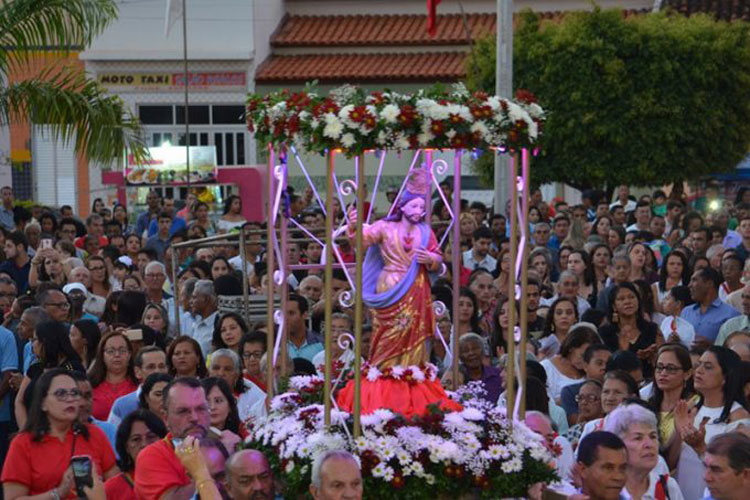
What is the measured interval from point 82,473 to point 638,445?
9.53ft

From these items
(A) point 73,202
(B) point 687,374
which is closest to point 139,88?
(A) point 73,202

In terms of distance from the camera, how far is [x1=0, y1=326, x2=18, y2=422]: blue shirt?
483 inches

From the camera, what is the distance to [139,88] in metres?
38.6

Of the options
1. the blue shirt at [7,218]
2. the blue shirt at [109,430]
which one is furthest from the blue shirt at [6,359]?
the blue shirt at [7,218]

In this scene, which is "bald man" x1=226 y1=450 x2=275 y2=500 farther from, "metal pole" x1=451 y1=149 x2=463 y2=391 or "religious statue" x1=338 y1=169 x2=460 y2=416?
"metal pole" x1=451 y1=149 x2=463 y2=391

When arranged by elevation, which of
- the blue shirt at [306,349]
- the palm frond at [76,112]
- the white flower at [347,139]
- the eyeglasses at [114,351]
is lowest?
the blue shirt at [306,349]

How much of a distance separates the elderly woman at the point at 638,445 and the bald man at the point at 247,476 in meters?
1.90

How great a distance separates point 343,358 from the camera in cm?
1045

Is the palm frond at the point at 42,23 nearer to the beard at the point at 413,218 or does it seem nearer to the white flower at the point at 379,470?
the beard at the point at 413,218

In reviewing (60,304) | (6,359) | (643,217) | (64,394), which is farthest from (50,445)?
(643,217)

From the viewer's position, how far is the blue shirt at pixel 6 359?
12.3 m

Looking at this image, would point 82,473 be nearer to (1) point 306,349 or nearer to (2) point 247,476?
(2) point 247,476

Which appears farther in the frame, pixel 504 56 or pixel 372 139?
pixel 504 56

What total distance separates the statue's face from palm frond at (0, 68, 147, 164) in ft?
30.7
